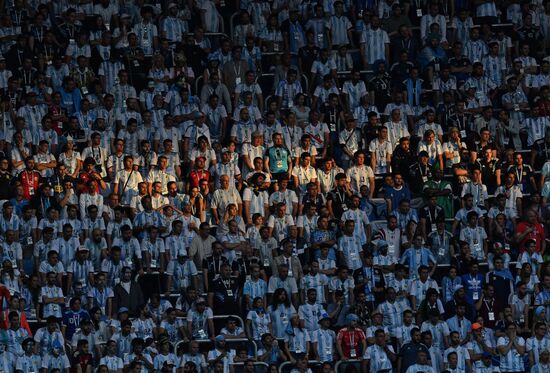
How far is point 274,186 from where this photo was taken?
3075cm

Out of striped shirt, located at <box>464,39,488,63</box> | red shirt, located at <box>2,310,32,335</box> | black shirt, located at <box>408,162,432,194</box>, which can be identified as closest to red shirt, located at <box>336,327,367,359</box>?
black shirt, located at <box>408,162,432,194</box>

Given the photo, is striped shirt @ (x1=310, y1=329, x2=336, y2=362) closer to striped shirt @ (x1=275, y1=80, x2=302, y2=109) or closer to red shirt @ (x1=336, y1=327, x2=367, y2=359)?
red shirt @ (x1=336, y1=327, x2=367, y2=359)

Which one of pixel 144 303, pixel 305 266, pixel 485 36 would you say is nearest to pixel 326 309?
pixel 305 266

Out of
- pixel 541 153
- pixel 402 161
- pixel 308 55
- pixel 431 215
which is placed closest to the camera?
pixel 431 215

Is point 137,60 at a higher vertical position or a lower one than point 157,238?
higher

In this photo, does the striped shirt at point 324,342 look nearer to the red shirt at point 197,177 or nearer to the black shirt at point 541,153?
the red shirt at point 197,177

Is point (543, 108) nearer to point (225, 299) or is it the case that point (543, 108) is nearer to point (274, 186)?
point (274, 186)

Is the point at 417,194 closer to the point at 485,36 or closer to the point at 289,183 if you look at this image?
the point at 289,183

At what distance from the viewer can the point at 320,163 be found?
1244 inches

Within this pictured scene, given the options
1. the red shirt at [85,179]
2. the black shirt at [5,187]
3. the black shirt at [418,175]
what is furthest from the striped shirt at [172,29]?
the black shirt at [418,175]

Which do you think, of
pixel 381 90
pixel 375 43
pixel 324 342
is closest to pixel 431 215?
pixel 324 342

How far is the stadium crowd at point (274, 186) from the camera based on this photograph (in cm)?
2855

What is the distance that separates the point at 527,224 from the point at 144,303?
20.0 feet

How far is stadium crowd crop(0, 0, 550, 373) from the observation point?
2855cm
